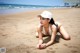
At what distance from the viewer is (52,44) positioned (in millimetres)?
3076

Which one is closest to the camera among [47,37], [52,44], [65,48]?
[65,48]

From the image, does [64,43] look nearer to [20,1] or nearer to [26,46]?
[26,46]

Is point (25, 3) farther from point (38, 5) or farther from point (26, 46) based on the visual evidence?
point (26, 46)

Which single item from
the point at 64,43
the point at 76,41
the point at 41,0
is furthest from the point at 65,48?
the point at 41,0

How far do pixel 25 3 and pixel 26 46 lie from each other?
→ 16.1 meters

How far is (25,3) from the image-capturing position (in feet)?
61.6

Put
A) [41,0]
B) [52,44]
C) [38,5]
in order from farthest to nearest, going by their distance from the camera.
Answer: [38,5], [41,0], [52,44]

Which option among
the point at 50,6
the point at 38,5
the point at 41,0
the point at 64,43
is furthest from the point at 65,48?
the point at 38,5

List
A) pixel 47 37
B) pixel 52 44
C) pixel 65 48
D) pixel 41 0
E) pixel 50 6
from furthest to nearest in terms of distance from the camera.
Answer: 1. pixel 50 6
2. pixel 41 0
3. pixel 47 37
4. pixel 52 44
5. pixel 65 48

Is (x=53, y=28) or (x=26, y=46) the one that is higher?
(x=53, y=28)

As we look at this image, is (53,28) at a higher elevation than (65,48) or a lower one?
Answer: higher

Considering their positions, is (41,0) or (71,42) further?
(41,0)

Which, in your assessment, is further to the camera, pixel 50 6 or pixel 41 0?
pixel 50 6

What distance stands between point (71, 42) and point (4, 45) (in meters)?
1.32
